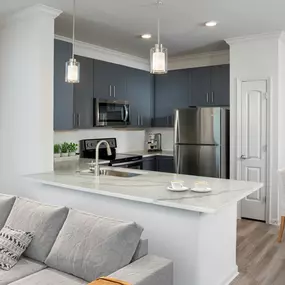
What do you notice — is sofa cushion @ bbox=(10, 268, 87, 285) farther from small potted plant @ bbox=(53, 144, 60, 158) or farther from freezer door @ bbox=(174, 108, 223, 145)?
freezer door @ bbox=(174, 108, 223, 145)

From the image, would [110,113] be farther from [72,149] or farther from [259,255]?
[259,255]

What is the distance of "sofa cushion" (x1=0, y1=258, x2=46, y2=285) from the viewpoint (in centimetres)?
218

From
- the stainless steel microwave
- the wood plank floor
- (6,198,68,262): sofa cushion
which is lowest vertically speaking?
the wood plank floor

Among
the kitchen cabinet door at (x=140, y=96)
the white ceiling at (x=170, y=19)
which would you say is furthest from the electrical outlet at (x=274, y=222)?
the kitchen cabinet door at (x=140, y=96)

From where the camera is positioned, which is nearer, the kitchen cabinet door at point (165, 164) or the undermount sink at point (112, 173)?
the undermount sink at point (112, 173)

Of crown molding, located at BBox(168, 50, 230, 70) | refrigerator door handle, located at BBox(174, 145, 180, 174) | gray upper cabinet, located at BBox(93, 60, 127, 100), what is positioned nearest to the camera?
gray upper cabinet, located at BBox(93, 60, 127, 100)

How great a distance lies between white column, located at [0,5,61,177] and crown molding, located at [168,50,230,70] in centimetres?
296

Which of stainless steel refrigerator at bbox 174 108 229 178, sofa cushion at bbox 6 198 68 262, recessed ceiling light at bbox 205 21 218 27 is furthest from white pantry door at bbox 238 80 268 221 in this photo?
sofa cushion at bbox 6 198 68 262

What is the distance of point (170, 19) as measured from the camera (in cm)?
394

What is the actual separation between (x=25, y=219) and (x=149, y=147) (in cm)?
407

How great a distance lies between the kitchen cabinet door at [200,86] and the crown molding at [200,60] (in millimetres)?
249

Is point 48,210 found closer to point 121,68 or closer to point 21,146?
point 21,146

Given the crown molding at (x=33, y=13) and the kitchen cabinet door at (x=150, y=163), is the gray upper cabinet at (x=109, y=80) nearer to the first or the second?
the kitchen cabinet door at (x=150, y=163)

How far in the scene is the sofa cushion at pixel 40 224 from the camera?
2480mm
